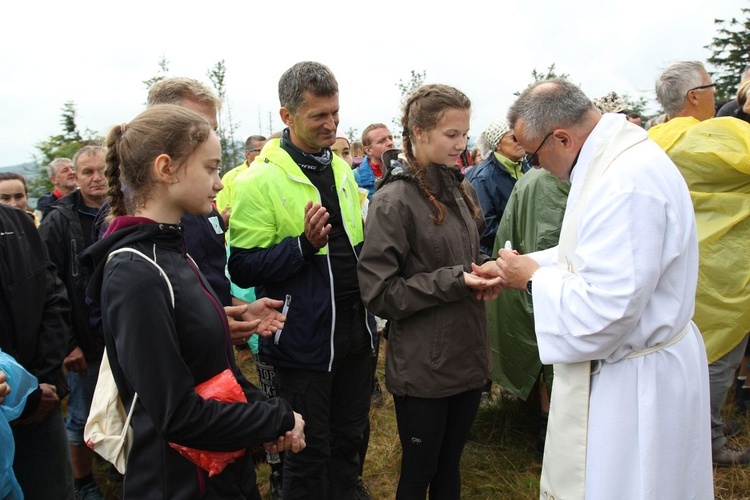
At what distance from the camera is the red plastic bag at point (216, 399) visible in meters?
1.66

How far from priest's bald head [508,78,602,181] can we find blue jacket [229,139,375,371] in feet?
3.60

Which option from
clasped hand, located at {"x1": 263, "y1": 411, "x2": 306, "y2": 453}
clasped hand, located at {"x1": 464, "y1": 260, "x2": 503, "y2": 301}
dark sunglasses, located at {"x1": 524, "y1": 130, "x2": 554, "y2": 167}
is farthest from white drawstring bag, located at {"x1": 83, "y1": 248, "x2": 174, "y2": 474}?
dark sunglasses, located at {"x1": 524, "y1": 130, "x2": 554, "y2": 167}

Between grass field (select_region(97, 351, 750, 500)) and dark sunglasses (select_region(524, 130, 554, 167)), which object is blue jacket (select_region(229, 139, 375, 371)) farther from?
grass field (select_region(97, 351, 750, 500))

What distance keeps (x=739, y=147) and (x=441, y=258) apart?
6.86 ft

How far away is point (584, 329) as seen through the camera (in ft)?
6.43

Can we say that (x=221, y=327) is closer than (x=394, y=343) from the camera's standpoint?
Yes

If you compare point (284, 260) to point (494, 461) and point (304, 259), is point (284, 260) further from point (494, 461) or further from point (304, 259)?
point (494, 461)

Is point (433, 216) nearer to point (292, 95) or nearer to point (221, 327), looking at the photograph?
point (292, 95)

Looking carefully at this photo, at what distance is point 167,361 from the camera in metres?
1.53

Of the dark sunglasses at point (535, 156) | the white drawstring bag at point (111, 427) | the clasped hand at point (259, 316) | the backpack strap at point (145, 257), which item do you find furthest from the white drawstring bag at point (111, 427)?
the dark sunglasses at point (535, 156)

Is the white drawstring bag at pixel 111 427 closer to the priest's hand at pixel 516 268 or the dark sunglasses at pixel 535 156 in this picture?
the priest's hand at pixel 516 268

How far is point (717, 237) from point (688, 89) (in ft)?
3.26

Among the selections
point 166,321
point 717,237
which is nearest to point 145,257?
point 166,321

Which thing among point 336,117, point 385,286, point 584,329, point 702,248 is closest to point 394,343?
point 385,286
